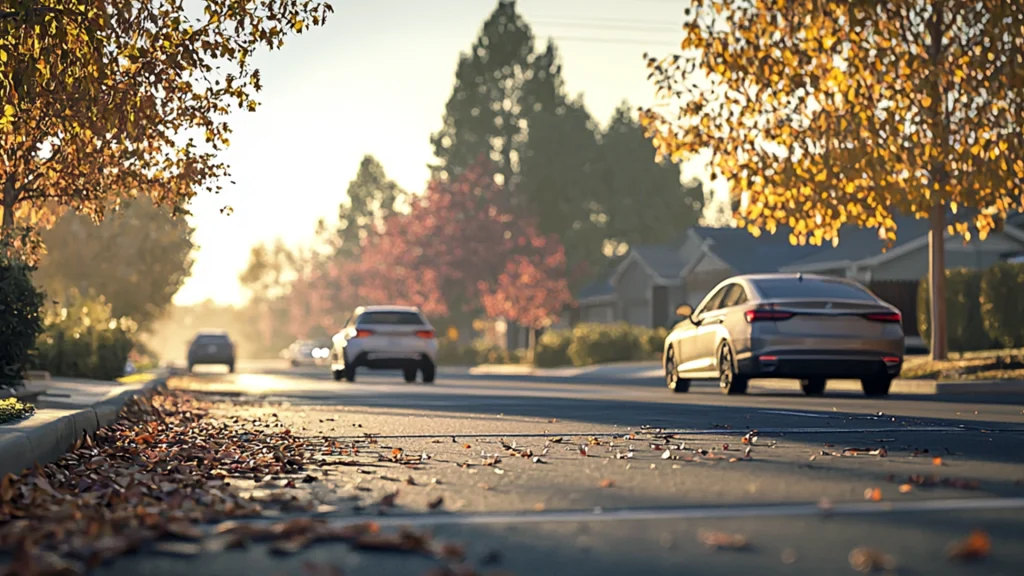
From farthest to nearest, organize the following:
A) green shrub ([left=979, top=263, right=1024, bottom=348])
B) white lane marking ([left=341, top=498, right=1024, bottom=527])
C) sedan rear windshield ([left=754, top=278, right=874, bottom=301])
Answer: green shrub ([left=979, top=263, right=1024, bottom=348]) < sedan rear windshield ([left=754, top=278, right=874, bottom=301]) < white lane marking ([left=341, top=498, right=1024, bottom=527])

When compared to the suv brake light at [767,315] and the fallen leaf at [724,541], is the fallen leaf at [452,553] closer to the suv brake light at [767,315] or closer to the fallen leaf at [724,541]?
the fallen leaf at [724,541]

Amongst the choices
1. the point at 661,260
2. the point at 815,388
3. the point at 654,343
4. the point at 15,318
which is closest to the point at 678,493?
the point at 15,318

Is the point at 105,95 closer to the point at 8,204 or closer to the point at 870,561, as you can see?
the point at 8,204

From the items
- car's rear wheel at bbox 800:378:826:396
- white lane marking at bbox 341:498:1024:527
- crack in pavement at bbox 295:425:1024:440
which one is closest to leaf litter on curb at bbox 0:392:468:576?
white lane marking at bbox 341:498:1024:527

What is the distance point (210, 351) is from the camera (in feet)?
188

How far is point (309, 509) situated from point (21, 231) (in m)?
12.3

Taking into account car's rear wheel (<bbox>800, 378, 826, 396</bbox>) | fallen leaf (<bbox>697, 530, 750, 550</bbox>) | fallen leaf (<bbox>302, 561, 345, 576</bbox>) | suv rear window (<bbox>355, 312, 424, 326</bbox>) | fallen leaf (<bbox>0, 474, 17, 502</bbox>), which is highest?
suv rear window (<bbox>355, 312, 424, 326</bbox>)

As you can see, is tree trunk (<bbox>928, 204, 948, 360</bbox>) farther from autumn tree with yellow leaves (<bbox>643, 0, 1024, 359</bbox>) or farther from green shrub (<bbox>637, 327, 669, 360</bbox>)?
green shrub (<bbox>637, 327, 669, 360</bbox>)

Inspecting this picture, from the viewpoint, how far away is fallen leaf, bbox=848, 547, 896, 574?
5.38m

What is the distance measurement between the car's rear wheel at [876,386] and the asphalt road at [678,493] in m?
5.44

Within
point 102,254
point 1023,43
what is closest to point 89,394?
point 1023,43

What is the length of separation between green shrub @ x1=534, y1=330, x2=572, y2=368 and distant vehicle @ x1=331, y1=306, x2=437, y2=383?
25.0 m

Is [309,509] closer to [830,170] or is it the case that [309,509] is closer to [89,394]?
[89,394]

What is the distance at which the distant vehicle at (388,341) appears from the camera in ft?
103
